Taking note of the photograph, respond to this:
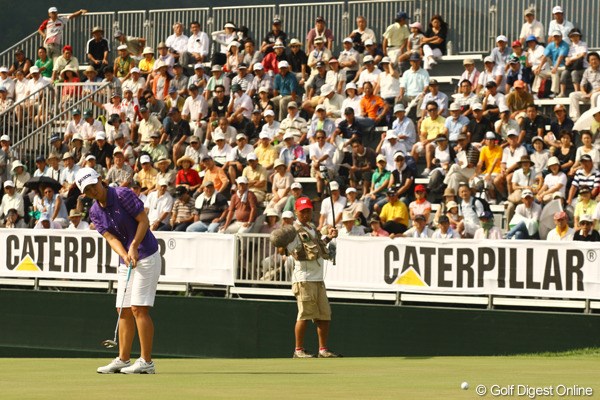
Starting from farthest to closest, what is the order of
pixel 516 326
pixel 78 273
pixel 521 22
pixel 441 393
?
pixel 521 22 → pixel 78 273 → pixel 516 326 → pixel 441 393

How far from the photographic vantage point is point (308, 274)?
15367 mm

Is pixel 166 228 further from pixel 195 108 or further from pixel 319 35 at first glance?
pixel 319 35

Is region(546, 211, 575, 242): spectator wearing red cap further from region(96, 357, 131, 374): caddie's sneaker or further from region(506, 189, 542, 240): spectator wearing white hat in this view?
region(96, 357, 131, 374): caddie's sneaker

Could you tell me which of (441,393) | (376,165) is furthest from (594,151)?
(441,393)

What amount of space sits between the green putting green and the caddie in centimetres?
115

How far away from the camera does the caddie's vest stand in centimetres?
1516

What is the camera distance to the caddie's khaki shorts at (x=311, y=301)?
15242 millimetres

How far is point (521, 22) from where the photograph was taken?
936 inches

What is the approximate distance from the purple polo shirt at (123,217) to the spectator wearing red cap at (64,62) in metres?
16.7

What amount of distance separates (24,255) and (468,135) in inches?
275

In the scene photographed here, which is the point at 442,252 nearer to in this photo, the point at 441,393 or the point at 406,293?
the point at 406,293

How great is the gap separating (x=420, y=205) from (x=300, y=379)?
869 cm

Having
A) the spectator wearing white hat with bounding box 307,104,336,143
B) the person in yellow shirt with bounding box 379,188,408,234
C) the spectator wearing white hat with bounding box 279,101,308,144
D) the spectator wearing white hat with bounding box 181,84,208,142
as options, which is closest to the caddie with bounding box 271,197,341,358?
the person in yellow shirt with bounding box 379,188,408,234

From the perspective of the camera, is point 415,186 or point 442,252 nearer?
point 442,252
